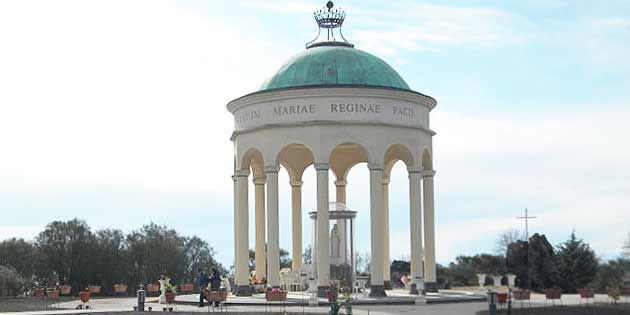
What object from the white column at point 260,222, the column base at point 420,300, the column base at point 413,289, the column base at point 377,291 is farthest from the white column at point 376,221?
the white column at point 260,222

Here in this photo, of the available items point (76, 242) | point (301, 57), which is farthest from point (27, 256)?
point (301, 57)

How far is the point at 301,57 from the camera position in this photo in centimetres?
5903

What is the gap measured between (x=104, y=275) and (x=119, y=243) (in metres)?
6.58

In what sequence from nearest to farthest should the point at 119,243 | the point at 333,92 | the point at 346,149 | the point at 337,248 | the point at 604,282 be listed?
the point at 333,92, the point at 337,248, the point at 346,149, the point at 604,282, the point at 119,243

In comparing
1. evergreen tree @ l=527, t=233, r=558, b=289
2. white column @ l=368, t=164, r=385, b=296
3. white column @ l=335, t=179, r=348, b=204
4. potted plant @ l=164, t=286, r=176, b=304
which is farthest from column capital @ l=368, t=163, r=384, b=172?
evergreen tree @ l=527, t=233, r=558, b=289

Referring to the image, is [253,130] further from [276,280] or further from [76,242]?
[76,242]

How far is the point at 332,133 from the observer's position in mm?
56250

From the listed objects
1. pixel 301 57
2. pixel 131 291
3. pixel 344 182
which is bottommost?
pixel 131 291

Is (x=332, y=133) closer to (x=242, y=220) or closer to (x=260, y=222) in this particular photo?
(x=242, y=220)

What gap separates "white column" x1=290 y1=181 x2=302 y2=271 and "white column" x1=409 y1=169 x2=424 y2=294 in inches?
360

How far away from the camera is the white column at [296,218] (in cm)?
6600

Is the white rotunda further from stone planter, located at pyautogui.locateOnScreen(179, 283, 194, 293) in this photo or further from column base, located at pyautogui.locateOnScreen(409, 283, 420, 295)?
stone planter, located at pyautogui.locateOnScreen(179, 283, 194, 293)

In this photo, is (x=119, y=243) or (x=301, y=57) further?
(x=119, y=243)

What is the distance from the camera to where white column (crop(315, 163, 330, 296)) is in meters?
55.6
